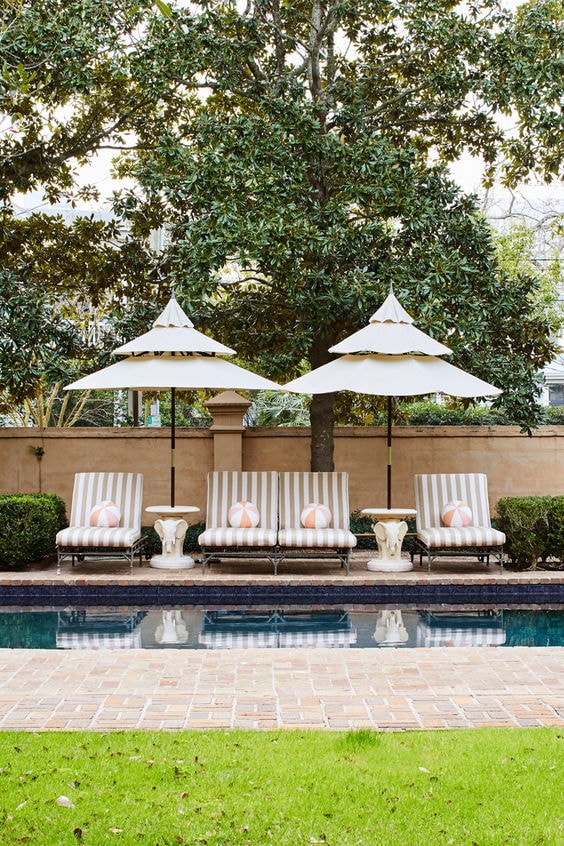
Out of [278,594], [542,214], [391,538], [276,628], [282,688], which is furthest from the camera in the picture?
[542,214]

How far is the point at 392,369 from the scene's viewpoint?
10.9 metres

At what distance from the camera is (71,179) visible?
45.5 ft

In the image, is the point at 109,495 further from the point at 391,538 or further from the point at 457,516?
the point at 457,516

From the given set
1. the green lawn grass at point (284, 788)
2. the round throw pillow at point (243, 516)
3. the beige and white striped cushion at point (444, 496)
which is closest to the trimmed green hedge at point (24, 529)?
the round throw pillow at point (243, 516)

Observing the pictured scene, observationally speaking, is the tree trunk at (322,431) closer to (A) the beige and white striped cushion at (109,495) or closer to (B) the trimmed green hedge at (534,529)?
(A) the beige and white striped cushion at (109,495)

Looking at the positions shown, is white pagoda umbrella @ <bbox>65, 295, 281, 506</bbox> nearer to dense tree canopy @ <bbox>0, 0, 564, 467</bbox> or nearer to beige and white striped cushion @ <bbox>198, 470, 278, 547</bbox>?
dense tree canopy @ <bbox>0, 0, 564, 467</bbox>

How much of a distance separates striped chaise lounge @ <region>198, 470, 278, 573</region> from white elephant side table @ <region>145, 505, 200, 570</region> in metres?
0.30

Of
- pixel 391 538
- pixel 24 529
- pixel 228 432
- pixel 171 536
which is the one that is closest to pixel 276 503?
pixel 171 536

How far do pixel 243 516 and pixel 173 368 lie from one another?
1922 millimetres

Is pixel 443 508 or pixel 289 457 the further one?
pixel 289 457

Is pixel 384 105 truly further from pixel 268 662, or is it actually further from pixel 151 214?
pixel 268 662

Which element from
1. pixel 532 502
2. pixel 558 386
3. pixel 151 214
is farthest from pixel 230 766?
pixel 558 386

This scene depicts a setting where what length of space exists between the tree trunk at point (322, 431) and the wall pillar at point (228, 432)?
1204 millimetres

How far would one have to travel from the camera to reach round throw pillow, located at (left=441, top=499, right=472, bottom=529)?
11438mm
